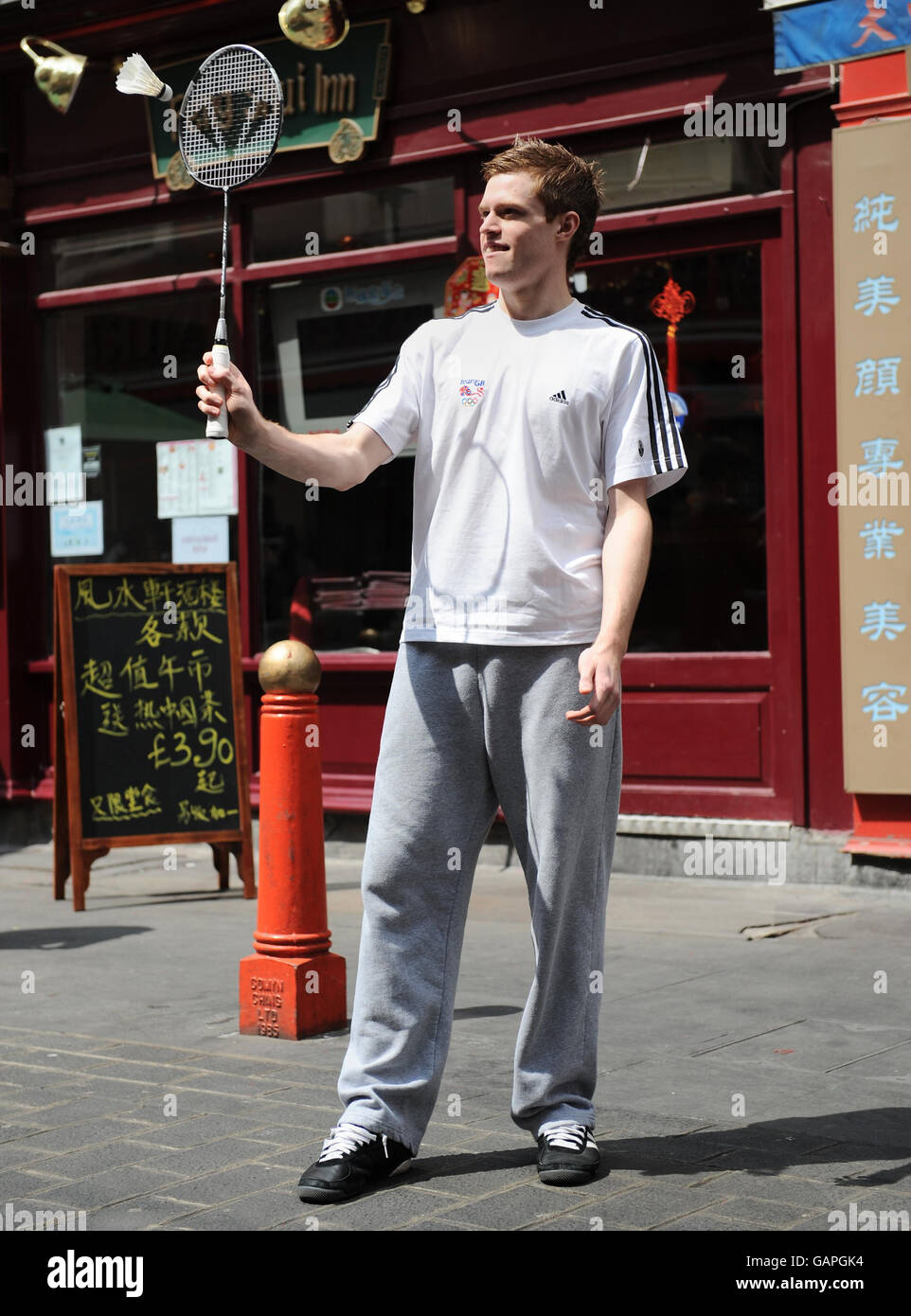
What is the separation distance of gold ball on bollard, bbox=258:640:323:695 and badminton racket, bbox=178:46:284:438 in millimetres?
1394

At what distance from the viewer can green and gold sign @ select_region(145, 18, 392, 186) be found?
8.80 m

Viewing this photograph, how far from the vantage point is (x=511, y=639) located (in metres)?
3.54

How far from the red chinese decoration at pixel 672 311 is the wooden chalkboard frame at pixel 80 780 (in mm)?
2337

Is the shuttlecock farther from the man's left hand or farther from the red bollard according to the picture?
the man's left hand

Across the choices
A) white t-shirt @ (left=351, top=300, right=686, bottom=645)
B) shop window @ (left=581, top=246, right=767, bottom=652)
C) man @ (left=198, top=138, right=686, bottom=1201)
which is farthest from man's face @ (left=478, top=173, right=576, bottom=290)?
shop window @ (left=581, top=246, right=767, bottom=652)

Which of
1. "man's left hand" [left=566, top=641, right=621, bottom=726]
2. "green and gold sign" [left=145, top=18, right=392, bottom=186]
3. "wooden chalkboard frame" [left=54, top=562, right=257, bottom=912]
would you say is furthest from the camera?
"green and gold sign" [left=145, top=18, right=392, bottom=186]

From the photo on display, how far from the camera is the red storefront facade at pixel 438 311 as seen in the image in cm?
776

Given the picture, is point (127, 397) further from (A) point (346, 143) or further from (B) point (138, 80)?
(B) point (138, 80)

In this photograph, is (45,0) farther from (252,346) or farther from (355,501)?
(355,501)

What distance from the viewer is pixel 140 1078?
4492mm

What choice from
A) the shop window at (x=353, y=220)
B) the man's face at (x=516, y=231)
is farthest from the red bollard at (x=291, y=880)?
the shop window at (x=353, y=220)

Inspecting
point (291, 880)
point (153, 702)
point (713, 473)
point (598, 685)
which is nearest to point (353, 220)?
point (713, 473)

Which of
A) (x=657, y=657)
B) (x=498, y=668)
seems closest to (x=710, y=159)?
(x=657, y=657)

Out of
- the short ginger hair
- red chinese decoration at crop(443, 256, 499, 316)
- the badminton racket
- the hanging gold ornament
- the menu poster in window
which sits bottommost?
the menu poster in window
